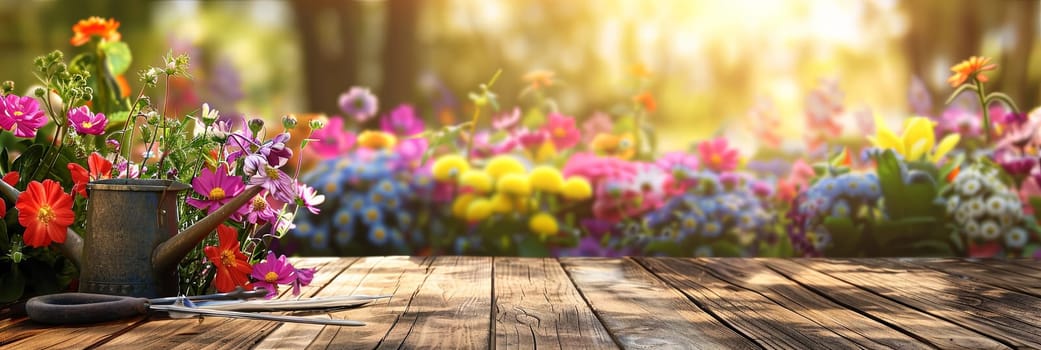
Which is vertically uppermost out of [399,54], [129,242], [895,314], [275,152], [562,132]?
[399,54]

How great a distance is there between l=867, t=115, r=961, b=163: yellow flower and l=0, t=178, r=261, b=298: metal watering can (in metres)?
2.31

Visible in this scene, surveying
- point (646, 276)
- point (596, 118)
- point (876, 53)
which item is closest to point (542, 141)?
point (596, 118)

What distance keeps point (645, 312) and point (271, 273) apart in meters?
0.49

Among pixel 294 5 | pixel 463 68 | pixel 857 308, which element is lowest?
pixel 857 308

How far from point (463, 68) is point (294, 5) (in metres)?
0.57

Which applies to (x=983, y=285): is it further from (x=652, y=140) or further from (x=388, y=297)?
(x=652, y=140)

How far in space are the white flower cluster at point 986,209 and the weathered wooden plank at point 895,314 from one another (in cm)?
152

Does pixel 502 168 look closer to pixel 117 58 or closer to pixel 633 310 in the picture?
pixel 117 58

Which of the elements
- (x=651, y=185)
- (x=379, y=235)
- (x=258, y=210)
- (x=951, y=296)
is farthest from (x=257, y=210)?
(x=651, y=185)

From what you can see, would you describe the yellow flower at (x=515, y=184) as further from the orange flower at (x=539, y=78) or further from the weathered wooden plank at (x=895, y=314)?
the weathered wooden plank at (x=895, y=314)

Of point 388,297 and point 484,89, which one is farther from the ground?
point 484,89

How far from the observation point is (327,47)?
3.17m

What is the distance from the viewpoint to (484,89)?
10.1 ft

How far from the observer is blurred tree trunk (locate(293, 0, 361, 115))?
3.13 m
